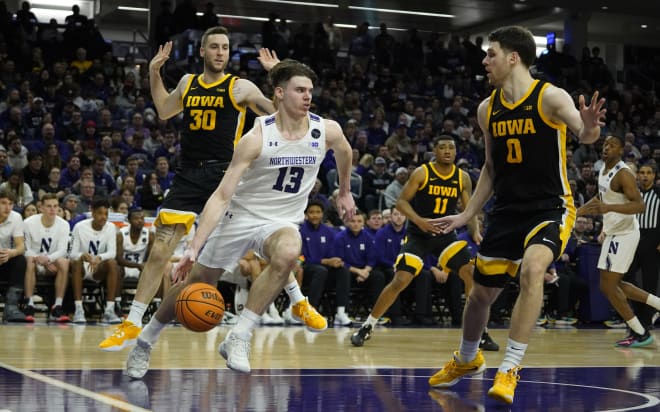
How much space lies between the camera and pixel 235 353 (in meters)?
5.08

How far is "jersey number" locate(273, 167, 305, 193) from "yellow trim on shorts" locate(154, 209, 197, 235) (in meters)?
1.30

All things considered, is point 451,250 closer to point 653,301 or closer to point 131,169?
point 653,301

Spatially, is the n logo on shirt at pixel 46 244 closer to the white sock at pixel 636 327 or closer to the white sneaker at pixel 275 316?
the white sneaker at pixel 275 316

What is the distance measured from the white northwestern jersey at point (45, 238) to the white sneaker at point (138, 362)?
6.17 meters

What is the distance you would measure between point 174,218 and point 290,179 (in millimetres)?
1383

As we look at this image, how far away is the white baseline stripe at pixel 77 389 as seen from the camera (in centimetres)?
439

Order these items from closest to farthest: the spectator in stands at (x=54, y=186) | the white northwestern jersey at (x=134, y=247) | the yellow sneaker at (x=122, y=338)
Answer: the yellow sneaker at (x=122, y=338) → the white northwestern jersey at (x=134, y=247) → the spectator in stands at (x=54, y=186)

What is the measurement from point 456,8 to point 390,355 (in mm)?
19883

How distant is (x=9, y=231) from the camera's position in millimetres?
11211

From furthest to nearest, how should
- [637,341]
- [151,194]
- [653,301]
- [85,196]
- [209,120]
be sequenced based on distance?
[151,194], [85,196], [653,301], [637,341], [209,120]

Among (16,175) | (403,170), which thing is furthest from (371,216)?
(16,175)

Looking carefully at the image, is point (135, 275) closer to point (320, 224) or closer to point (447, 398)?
point (320, 224)

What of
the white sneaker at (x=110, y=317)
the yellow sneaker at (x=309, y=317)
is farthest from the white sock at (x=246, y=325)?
the white sneaker at (x=110, y=317)

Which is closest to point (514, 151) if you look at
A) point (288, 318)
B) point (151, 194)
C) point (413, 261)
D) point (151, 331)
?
point (151, 331)
